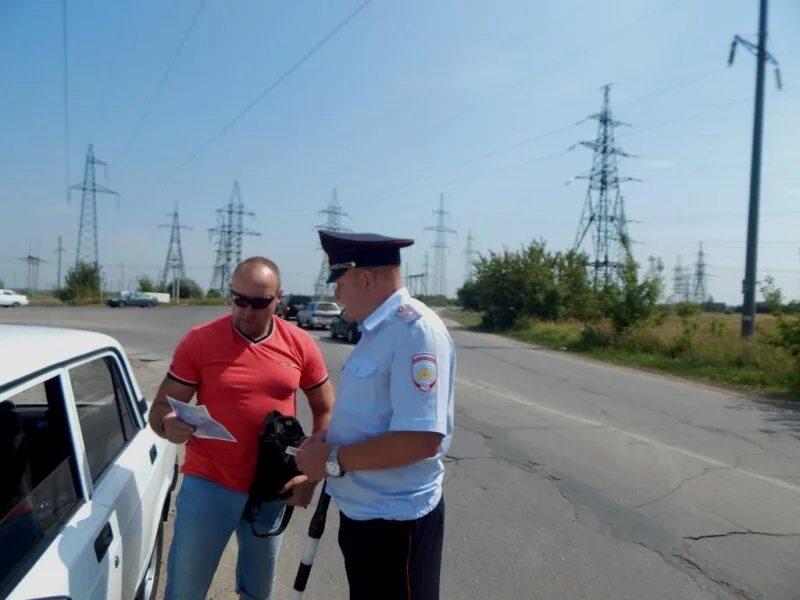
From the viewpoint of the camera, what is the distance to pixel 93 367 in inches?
120

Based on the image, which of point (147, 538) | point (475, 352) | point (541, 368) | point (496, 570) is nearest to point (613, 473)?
point (496, 570)

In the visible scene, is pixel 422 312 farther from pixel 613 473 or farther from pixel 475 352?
pixel 475 352

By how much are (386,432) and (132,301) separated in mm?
63974

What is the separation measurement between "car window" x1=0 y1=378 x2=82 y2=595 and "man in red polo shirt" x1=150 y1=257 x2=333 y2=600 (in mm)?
391

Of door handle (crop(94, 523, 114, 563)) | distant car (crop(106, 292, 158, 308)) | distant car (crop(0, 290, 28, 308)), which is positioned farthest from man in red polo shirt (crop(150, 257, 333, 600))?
distant car (crop(106, 292, 158, 308))

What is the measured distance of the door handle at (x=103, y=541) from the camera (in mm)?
2219

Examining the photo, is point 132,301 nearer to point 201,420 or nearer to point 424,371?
point 201,420

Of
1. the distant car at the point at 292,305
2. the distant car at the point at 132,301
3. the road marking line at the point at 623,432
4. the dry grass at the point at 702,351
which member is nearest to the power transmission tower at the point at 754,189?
the dry grass at the point at 702,351

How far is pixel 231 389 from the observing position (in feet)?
8.95

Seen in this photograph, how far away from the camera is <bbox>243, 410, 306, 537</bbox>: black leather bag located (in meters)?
2.67

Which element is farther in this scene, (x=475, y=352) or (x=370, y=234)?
(x=475, y=352)

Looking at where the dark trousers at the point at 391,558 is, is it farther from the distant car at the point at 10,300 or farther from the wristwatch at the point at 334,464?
the distant car at the point at 10,300

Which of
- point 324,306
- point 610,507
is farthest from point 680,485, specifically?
point 324,306

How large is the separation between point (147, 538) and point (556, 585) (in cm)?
233
